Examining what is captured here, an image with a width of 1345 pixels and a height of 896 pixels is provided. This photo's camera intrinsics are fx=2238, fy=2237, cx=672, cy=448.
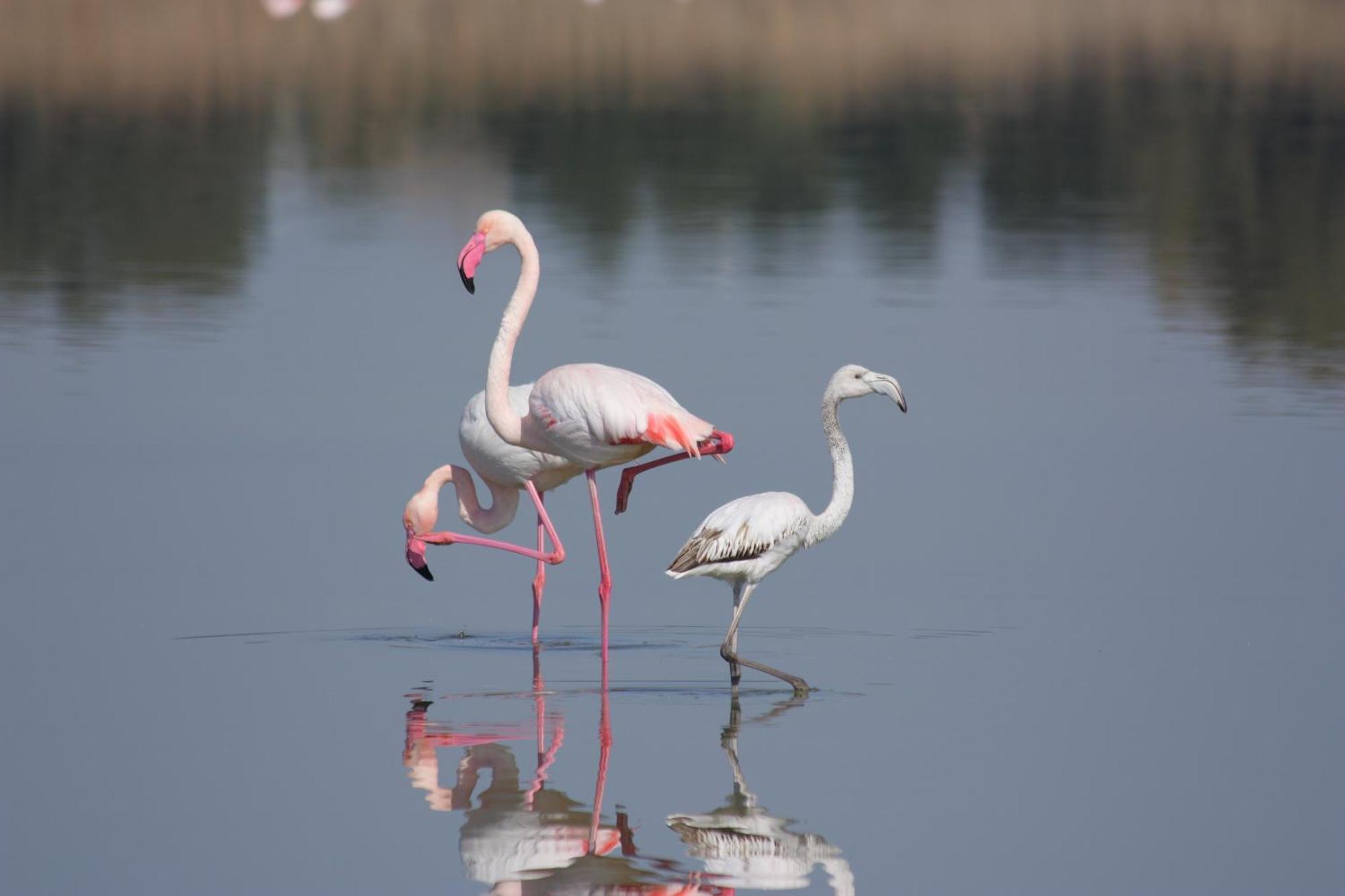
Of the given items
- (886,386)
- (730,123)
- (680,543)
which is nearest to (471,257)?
(886,386)

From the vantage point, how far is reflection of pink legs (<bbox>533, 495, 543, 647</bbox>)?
8.03m

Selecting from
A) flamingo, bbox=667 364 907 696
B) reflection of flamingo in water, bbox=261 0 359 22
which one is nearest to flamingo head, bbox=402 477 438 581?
flamingo, bbox=667 364 907 696

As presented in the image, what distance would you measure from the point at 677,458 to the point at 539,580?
694 mm

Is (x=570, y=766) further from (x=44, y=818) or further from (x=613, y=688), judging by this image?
(x=44, y=818)

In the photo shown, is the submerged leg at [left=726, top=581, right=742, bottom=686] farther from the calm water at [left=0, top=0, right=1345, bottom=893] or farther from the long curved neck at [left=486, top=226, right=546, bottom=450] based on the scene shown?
the long curved neck at [left=486, top=226, right=546, bottom=450]

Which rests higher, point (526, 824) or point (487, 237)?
point (487, 237)

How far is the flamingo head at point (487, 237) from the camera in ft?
26.2

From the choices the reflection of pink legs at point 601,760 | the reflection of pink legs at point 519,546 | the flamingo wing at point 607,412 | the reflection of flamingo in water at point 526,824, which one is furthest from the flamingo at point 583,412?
the reflection of flamingo in water at point 526,824

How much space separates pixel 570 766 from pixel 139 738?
4.31ft

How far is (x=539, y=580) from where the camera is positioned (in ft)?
27.0

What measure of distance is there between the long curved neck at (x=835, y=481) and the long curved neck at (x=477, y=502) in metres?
1.60

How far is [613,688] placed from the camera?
7.31 m

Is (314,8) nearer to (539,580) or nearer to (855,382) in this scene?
(539,580)

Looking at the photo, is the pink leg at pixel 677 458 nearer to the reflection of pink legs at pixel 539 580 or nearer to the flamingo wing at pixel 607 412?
the flamingo wing at pixel 607 412
